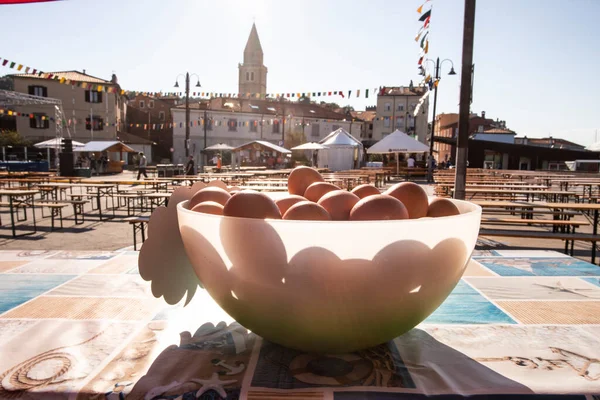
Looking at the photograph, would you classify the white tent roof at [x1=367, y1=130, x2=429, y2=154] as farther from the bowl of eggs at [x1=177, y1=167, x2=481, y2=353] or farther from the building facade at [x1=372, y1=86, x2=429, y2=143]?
the building facade at [x1=372, y1=86, x2=429, y2=143]

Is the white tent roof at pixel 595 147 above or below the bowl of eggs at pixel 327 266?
above

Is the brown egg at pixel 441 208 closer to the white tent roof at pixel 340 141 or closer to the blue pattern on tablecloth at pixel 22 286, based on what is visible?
the blue pattern on tablecloth at pixel 22 286

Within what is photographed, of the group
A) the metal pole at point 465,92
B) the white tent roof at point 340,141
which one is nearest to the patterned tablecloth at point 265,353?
the metal pole at point 465,92

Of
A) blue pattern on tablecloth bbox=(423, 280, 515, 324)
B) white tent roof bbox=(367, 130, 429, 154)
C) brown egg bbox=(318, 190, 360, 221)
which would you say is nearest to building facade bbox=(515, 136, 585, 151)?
white tent roof bbox=(367, 130, 429, 154)

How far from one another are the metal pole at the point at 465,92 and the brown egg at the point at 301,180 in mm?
5182

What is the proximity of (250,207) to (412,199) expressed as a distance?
46 cm

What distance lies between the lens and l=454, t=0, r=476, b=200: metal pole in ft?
19.7

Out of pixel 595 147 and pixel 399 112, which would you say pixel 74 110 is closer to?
pixel 399 112

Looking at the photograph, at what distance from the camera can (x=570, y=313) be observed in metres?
1.34

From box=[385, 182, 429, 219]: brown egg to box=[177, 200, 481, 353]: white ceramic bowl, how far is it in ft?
0.59

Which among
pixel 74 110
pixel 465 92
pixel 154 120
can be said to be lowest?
pixel 465 92

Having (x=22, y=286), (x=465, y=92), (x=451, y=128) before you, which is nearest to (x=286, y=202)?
(x=22, y=286)

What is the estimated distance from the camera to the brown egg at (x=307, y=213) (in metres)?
0.96

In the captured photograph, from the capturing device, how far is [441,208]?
1.11 m
